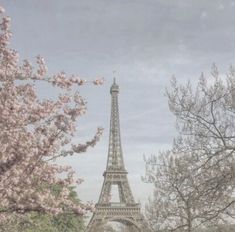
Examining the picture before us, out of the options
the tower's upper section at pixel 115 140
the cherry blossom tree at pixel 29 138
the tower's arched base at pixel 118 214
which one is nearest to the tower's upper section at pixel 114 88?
the tower's upper section at pixel 115 140

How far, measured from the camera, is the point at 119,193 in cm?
9019

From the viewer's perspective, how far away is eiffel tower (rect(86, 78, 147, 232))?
86062mm

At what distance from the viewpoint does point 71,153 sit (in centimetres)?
1249

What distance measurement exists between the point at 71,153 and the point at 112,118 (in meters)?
85.8

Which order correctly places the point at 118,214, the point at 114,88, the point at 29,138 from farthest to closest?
the point at 114,88 < the point at 118,214 < the point at 29,138

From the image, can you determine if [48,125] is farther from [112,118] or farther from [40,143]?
[112,118]

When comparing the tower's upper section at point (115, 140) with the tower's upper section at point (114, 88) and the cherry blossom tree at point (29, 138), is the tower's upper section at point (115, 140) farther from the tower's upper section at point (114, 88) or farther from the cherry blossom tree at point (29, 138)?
the cherry blossom tree at point (29, 138)

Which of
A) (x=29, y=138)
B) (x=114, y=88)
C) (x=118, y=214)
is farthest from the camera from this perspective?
(x=114, y=88)

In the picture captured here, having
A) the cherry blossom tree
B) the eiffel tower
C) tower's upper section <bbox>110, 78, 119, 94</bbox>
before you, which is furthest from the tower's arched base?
the cherry blossom tree

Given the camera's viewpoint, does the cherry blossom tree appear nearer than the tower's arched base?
Yes

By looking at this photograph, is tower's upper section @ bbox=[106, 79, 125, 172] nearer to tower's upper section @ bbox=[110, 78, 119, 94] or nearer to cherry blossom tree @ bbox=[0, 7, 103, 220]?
tower's upper section @ bbox=[110, 78, 119, 94]

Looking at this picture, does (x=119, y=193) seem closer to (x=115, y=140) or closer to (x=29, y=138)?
(x=115, y=140)

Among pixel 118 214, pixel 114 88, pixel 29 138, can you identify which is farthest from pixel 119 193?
pixel 29 138

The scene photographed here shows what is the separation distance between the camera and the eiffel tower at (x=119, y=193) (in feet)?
282
